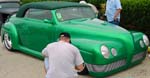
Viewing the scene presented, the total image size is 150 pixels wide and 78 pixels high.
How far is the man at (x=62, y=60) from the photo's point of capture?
15.0ft

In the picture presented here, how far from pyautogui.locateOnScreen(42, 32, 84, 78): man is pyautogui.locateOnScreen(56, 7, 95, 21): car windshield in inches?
133

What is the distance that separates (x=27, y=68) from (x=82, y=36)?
5.38 ft

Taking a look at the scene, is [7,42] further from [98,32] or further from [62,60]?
[62,60]

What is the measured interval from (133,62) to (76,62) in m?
2.97

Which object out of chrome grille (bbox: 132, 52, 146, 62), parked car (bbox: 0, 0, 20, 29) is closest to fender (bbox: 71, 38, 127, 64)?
chrome grille (bbox: 132, 52, 146, 62)

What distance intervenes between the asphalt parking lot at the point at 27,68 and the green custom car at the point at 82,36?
0.16 meters

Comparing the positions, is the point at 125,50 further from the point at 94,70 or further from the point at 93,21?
the point at 93,21

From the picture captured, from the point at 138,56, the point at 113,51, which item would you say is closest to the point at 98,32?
the point at 113,51

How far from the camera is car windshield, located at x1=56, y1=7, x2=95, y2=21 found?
26.4 feet

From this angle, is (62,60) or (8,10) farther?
(8,10)

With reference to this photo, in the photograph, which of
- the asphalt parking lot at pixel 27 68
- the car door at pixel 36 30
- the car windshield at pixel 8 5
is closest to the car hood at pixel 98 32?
the car door at pixel 36 30

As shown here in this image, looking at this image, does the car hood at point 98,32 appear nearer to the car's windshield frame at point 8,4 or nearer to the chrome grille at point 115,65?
the chrome grille at point 115,65

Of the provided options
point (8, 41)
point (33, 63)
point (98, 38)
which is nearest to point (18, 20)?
point (8, 41)

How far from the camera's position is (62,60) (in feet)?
15.0
